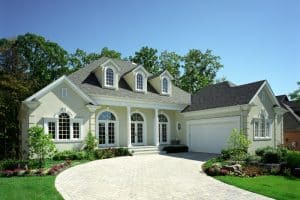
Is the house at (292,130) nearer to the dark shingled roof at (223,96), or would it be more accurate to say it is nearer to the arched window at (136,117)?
the dark shingled roof at (223,96)

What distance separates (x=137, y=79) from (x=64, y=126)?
851 cm

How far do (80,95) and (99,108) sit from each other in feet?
8.68

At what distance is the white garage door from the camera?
73.8 feet

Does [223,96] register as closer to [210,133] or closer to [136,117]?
[210,133]

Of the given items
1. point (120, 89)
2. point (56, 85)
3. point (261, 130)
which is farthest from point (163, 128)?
point (56, 85)

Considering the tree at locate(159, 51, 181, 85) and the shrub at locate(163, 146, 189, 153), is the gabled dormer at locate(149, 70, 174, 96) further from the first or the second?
the tree at locate(159, 51, 181, 85)

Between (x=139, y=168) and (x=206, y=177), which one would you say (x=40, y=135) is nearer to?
(x=139, y=168)

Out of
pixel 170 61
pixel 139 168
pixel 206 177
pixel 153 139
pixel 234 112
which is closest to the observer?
pixel 206 177

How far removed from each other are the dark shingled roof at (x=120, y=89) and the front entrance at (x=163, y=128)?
6.38ft

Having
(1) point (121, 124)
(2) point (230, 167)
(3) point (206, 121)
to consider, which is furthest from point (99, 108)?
(2) point (230, 167)

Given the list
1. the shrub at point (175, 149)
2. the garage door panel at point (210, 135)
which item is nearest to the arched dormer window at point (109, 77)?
the shrub at point (175, 149)

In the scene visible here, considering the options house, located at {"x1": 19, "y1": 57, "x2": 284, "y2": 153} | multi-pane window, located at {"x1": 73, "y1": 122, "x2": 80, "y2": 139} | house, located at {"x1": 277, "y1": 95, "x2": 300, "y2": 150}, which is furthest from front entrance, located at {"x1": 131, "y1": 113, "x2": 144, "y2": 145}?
house, located at {"x1": 277, "y1": 95, "x2": 300, "y2": 150}

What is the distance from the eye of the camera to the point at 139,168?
15070 millimetres

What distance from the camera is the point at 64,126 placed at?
65.2ft
